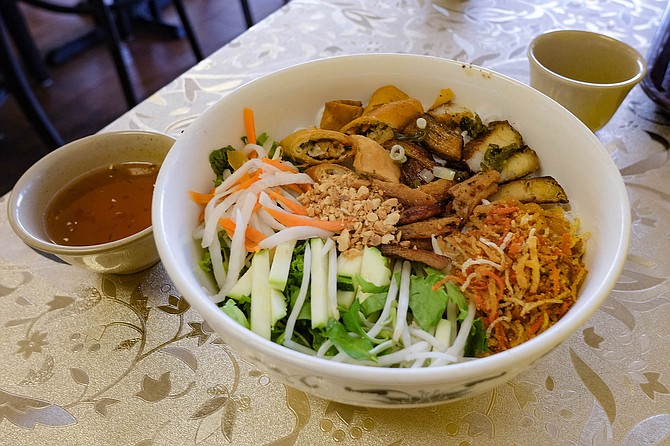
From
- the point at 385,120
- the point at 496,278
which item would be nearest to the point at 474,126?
the point at 385,120

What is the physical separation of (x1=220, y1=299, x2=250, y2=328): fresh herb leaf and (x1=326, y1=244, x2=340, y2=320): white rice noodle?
141mm

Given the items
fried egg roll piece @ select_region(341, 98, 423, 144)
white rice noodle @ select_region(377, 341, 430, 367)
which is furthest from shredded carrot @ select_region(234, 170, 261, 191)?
white rice noodle @ select_region(377, 341, 430, 367)

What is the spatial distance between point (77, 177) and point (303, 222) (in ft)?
1.69

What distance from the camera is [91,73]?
138 inches

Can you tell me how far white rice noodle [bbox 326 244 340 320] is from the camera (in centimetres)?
87

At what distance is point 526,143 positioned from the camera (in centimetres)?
112

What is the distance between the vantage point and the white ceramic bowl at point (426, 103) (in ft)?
2.27

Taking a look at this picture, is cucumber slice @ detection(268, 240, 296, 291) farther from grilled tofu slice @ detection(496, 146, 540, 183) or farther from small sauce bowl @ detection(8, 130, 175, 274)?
grilled tofu slice @ detection(496, 146, 540, 183)

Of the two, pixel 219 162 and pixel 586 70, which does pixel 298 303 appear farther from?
pixel 586 70

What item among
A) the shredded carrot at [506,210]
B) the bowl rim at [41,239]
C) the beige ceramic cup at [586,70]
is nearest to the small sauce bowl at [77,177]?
the bowl rim at [41,239]

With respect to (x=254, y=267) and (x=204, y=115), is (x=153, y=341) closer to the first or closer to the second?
(x=254, y=267)

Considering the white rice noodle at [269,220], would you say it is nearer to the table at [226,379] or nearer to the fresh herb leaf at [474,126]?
the table at [226,379]

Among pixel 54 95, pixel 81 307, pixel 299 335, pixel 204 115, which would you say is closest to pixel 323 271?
→ pixel 299 335

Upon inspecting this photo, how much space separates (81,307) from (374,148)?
0.68 meters
